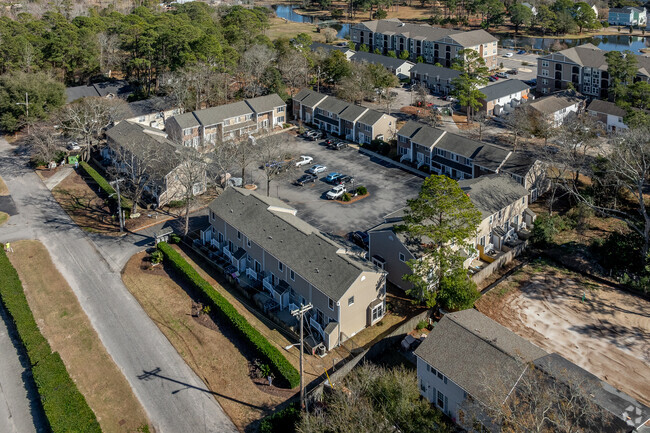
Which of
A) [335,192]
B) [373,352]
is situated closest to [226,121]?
[335,192]

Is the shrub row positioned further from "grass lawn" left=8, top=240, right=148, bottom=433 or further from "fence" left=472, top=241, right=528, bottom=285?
"fence" left=472, top=241, right=528, bottom=285

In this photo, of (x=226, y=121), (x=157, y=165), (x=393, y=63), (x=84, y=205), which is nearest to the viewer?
(x=157, y=165)

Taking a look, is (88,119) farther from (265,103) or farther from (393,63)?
(393,63)

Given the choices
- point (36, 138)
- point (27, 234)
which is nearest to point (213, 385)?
point (27, 234)

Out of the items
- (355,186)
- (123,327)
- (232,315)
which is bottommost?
(123,327)

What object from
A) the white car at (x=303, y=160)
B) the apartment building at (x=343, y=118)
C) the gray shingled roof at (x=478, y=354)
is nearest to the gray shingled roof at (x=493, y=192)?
the gray shingled roof at (x=478, y=354)

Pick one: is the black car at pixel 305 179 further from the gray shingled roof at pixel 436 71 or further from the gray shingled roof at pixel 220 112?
the gray shingled roof at pixel 436 71
